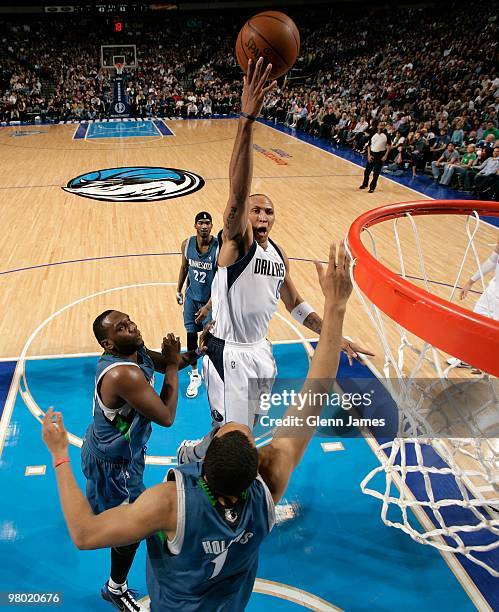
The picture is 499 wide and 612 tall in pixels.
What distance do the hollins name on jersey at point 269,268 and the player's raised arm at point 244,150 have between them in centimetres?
41

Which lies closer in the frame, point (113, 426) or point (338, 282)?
point (338, 282)

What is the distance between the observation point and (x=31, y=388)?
4543mm

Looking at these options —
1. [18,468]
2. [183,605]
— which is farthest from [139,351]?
[18,468]

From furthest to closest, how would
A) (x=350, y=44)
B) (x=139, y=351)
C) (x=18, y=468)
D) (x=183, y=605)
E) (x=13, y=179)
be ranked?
(x=350, y=44) < (x=13, y=179) < (x=18, y=468) < (x=139, y=351) < (x=183, y=605)

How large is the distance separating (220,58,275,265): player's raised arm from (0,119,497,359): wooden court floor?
3.04 meters

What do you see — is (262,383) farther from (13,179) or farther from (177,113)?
(177,113)

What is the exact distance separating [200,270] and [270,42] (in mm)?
1884

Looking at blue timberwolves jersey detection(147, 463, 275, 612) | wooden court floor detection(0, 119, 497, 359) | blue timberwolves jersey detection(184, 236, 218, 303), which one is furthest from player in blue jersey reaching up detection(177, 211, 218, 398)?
blue timberwolves jersey detection(147, 463, 275, 612)

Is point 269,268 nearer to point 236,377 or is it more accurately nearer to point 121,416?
point 236,377

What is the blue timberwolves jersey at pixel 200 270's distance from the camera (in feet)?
14.2


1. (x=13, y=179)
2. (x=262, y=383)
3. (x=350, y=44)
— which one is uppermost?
(x=350, y=44)

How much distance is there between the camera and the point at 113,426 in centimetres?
244

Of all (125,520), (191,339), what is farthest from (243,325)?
(125,520)

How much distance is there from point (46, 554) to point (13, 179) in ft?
36.0
